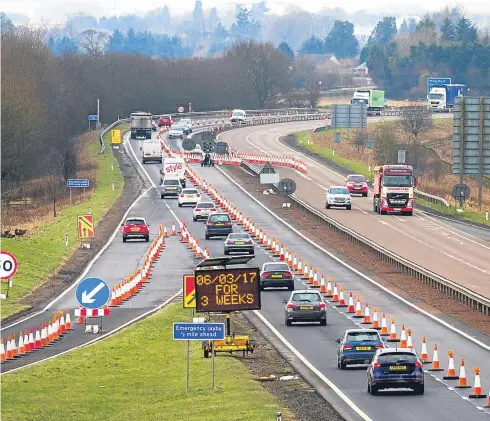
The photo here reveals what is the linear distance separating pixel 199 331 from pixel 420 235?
5386 centimetres

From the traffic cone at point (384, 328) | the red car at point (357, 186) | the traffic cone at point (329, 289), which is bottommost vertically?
the red car at point (357, 186)

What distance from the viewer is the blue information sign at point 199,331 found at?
119 feet

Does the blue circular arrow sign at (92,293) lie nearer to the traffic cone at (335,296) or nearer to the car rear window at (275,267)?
the traffic cone at (335,296)

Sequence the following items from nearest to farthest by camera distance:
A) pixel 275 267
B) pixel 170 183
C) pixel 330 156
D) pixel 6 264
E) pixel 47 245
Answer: pixel 6 264
pixel 275 267
pixel 47 245
pixel 170 183
pixel 330 156

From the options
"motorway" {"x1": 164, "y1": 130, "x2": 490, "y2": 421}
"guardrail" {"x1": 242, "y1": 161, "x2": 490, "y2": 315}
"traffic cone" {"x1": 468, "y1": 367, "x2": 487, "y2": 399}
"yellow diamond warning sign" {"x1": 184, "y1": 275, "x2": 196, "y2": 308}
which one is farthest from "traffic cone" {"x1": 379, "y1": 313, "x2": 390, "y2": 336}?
"traffic cone" {"x1": 468, "y1": 367, "x2": 487, "y2": 399}

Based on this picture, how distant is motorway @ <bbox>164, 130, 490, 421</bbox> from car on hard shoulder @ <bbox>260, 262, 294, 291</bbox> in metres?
0.41

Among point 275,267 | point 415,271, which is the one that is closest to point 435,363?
point 275,267

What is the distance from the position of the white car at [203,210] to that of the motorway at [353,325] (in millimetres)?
4440

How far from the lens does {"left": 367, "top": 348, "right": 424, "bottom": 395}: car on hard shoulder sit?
37.3m

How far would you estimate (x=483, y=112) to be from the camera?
342ft

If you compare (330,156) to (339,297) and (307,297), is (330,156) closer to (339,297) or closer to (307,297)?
(339,297)

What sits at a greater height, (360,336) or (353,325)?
(360,336)

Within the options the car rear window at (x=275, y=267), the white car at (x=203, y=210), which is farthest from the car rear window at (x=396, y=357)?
the white car at (x=203, y=210)

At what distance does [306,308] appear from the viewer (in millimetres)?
53969
